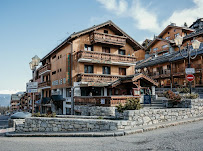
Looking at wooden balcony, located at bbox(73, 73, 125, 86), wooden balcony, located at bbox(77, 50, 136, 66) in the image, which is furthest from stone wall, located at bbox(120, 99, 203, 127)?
wooden balcony, located at bbox(77, 50, 136, 66)

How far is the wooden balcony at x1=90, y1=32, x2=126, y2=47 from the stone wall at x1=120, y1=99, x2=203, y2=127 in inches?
603

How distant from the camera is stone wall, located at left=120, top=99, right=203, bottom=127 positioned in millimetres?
11000

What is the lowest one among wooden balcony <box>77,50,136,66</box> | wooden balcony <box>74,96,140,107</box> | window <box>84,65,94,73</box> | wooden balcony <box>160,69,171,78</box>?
wooden balcony <box>74,96,140,107</box>

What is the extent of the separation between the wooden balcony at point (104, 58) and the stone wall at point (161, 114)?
13852 mm

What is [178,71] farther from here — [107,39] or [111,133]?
[111,133]

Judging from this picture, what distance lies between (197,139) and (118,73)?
20.3m

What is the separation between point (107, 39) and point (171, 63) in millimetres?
18861

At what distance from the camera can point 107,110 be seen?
1677 centimetres

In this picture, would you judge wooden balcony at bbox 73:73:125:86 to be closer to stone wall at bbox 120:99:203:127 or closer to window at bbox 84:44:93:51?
window at bbox 84:44:93:51

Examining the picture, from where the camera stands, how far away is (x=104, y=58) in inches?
1012

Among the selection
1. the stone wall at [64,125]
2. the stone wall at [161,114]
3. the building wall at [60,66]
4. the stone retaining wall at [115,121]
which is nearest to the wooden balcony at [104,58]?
the building wall at [60,66]

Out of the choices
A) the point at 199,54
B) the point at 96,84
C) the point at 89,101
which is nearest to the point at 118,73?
the point at 96,84

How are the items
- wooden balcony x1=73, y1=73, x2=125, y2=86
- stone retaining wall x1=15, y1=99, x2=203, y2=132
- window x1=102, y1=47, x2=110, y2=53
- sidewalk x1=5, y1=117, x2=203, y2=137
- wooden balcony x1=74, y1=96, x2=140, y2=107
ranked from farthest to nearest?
window x1=102, y1=47, x2=110, y2=53
wooden balcony x1=73, y1=73, x2=125, y2=86
wooden balcony x1=74, y1=96, x2=140, y2=107
stone retaining wall x1=15, y1=99, x2=203, y2=132
sidewalk x1=5, y1=117, x2=203, y2=137

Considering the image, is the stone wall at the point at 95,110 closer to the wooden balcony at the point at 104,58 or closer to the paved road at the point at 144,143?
the wooden balcony at the point at 104,58
